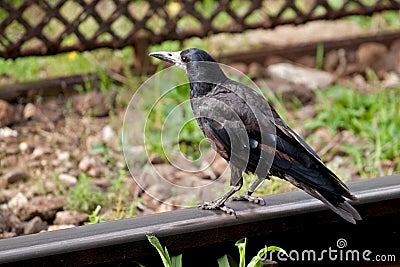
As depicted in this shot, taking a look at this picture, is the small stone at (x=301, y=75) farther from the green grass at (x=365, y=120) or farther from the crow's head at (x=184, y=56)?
the crow's head at (x=184, y=56)

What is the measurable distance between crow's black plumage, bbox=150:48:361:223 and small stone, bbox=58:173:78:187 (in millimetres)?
1293

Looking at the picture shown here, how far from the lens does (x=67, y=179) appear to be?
4.09 m

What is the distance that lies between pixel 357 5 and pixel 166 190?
225 centimetres

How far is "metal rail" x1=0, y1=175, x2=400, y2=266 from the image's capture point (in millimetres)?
2656

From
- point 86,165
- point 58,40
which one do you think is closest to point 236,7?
point 58,40

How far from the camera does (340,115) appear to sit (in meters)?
4.66

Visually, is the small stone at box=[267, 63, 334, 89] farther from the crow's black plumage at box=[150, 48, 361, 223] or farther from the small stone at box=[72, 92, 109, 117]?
the crow's black plumage at box=[150, 48, 361, 223]

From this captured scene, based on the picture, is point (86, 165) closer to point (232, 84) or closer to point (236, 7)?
point (232, 84)

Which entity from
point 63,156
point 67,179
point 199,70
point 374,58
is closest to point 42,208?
point 67,179

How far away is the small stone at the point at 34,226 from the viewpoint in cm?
358

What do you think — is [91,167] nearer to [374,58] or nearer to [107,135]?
[107,135]

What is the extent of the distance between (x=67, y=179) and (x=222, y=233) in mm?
1401

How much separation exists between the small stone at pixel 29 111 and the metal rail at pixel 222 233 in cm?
203

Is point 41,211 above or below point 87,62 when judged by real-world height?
below
